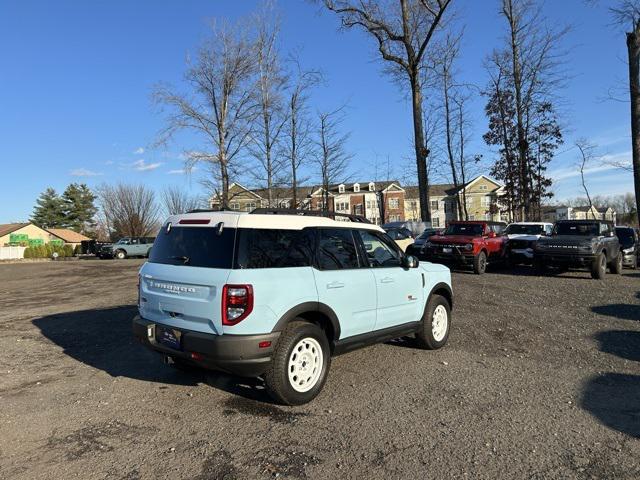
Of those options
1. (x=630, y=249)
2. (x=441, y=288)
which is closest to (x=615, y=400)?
(x=441, y=288)

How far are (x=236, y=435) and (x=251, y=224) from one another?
1.83m

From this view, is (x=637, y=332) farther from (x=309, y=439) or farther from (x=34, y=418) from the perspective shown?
(x=34, y=418)

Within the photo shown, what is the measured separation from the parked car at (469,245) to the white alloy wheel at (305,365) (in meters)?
11.1

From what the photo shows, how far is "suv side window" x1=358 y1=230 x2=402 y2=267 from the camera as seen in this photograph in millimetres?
5473

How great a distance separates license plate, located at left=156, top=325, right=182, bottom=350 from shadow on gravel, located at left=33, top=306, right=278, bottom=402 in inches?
33.5

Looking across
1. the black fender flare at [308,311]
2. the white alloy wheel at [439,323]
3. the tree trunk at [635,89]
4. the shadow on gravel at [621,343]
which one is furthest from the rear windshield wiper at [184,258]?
the tree trunk at [635,89]

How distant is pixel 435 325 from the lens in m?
6.39

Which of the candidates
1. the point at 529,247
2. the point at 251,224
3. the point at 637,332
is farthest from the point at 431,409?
the point at 529,247

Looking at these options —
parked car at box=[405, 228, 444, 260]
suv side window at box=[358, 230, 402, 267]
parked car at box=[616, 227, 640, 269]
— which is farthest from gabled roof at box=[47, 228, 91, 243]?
suv side window at box=[358, 230, 402, 267]

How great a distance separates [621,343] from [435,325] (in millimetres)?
2753

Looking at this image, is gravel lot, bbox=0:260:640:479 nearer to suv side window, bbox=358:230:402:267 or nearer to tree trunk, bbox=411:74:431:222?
suv side window, bbox=358:230:402:267

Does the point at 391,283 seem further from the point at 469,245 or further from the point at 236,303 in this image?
the point at 469,245

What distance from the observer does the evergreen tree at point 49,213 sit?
8062 centimetres

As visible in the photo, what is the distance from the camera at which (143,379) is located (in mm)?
5277
